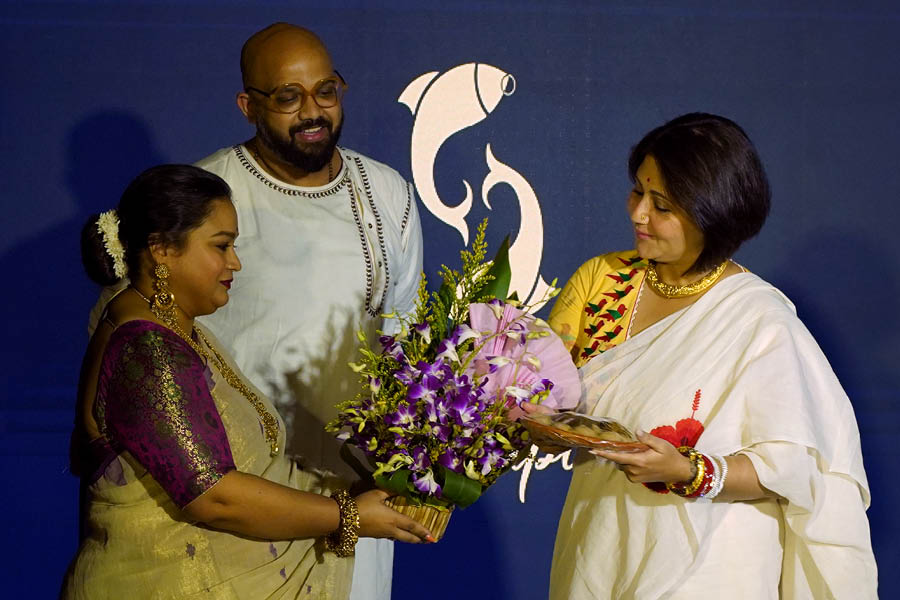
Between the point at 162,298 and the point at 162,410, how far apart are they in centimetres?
23

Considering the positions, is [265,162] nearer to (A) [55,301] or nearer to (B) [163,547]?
(B) [163,547]

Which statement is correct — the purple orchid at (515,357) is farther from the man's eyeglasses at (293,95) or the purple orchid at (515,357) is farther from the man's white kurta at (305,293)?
the man's eyeglasses at (293,95)

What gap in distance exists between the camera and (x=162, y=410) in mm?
1788

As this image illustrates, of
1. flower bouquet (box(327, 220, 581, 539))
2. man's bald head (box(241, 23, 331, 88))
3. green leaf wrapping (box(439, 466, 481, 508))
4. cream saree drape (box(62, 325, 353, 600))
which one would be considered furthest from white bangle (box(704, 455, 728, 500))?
man's bald head (box(241, 23, 331, 88))

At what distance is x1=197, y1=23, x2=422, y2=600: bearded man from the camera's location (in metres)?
2.53

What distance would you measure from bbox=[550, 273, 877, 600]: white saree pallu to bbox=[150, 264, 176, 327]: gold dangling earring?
2.92ft

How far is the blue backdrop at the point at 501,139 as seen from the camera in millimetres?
3670

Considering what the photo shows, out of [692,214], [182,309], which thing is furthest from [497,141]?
[182,309]

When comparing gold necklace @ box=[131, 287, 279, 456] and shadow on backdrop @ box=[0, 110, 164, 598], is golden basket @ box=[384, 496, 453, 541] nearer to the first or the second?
gold necklace @ box=[131, 287, 279, 456]

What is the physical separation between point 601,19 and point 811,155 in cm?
89

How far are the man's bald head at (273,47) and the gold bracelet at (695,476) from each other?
1.27m

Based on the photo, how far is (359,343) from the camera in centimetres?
266

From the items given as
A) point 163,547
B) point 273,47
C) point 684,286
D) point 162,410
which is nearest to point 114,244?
point 162,410

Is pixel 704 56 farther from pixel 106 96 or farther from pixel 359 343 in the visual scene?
pixel 106 96
